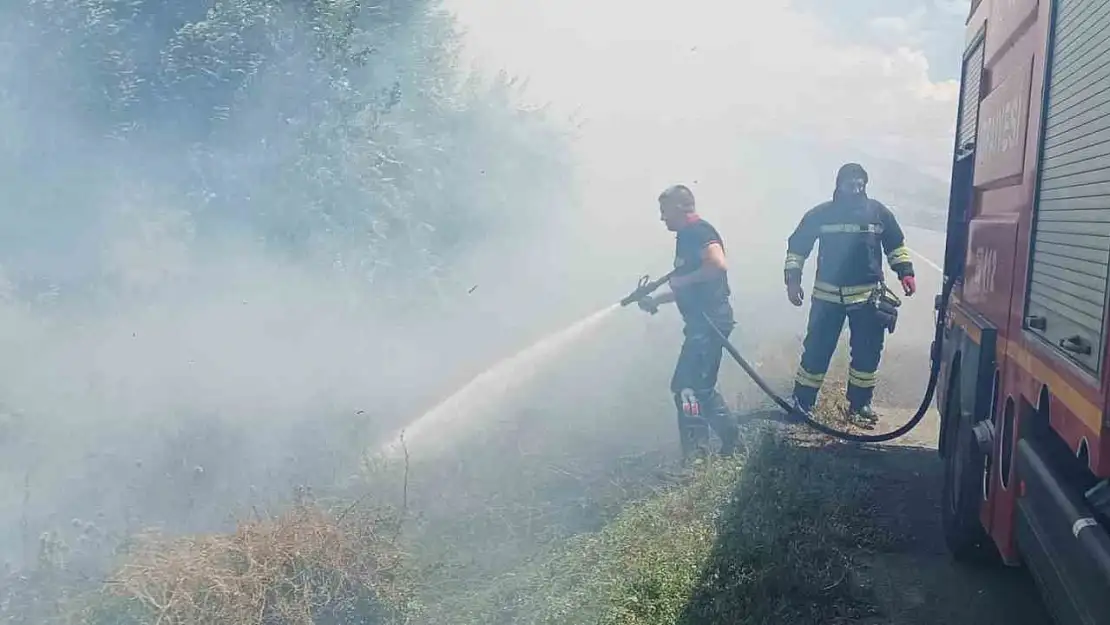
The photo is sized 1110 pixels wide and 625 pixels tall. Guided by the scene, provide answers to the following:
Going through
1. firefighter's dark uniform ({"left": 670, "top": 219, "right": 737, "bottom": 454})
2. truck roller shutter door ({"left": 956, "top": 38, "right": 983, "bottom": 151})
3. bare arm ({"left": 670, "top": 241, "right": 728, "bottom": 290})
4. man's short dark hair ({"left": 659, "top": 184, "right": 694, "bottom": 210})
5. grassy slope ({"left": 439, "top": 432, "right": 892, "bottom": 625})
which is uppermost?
truck roller shutter door ({"left": 956, "top": 38, "right": 983, "bottom": 151})

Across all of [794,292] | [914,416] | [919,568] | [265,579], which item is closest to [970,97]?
[794,292]

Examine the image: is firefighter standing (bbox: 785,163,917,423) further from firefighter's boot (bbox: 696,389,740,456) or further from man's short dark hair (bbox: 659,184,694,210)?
man's short dark hair (bbox: 659,184,694,210)

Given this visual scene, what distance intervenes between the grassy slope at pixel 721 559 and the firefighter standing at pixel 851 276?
4.42 feet

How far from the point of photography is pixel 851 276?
6.50 m

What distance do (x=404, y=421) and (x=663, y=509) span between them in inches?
126

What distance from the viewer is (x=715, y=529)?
176 inches

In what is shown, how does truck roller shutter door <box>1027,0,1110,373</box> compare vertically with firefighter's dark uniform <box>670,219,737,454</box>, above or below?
above

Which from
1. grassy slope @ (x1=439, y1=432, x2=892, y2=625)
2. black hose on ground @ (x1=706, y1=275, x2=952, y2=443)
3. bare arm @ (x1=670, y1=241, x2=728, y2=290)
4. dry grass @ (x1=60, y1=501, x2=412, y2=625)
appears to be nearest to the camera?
grassy slope @ (x1=439, y1=432, x2=892, y2=625)

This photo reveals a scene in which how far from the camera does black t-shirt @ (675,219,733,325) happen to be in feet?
20.1

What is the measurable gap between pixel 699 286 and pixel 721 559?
242 centimetres

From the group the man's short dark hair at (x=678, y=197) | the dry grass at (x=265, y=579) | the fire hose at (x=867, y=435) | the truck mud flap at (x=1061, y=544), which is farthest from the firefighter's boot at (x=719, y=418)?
the truck mud flap at (x=1061, y=544)

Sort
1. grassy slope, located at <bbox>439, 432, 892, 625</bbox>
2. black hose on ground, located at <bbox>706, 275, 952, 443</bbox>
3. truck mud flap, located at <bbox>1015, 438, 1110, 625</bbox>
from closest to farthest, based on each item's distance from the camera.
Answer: truck mud flap, located at <bbox>1015, 438, 1110, 625</bbox>, grassy slope, located at <bbox>439, 432, 892, 625</bbox>, black hose on ground, located at <bbox>706, 275, 952, 443</bbox>

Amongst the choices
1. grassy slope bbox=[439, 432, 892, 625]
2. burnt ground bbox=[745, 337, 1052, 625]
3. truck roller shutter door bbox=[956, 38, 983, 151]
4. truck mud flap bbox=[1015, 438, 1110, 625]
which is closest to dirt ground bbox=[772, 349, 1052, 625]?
burnt ground bbox=[745, 337, 1052, 625]

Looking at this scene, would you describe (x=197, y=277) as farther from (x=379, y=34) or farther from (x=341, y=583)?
(x=341, y=583)
